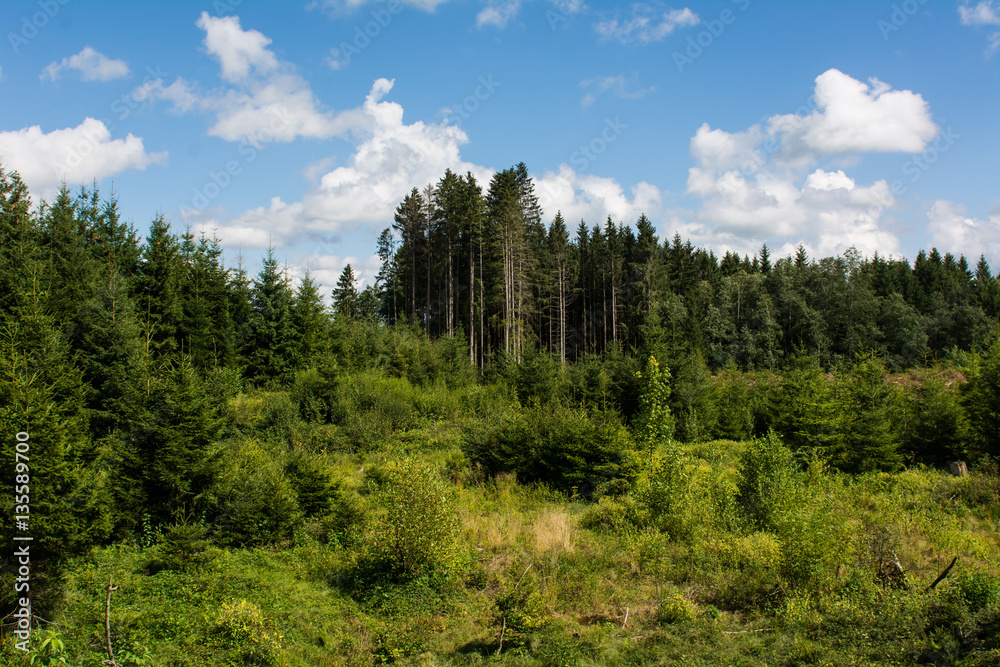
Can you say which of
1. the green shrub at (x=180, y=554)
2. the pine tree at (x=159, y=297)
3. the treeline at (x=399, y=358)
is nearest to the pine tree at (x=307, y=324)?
the treeline at (x=399, y=358)

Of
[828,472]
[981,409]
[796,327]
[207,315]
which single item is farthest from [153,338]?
[796,327]

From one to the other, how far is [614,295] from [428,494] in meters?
41.7

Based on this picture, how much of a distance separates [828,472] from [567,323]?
41458 millimetres

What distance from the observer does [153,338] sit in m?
27.0

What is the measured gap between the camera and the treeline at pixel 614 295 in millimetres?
41938

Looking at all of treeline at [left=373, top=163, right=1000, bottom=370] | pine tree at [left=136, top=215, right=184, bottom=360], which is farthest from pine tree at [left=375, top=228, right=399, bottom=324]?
pine tree at [left=136, top=215, right=184, bottom=360]

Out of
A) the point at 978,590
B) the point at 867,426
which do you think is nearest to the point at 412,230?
the point at 867,426

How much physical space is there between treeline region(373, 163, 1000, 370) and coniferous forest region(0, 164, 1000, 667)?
13.0 meters

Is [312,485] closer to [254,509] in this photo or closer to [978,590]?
[254,509]

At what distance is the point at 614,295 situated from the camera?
166 ft

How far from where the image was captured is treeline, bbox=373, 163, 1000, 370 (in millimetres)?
41938

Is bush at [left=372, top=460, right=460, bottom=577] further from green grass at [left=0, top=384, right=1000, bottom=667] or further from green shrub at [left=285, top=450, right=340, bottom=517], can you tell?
green shrub at [left=285, top=450, right=340, bottom=517]

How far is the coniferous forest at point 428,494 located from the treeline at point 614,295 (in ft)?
42.7

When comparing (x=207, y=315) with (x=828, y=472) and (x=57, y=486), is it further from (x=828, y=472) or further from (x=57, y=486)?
(x=828, y=472)
